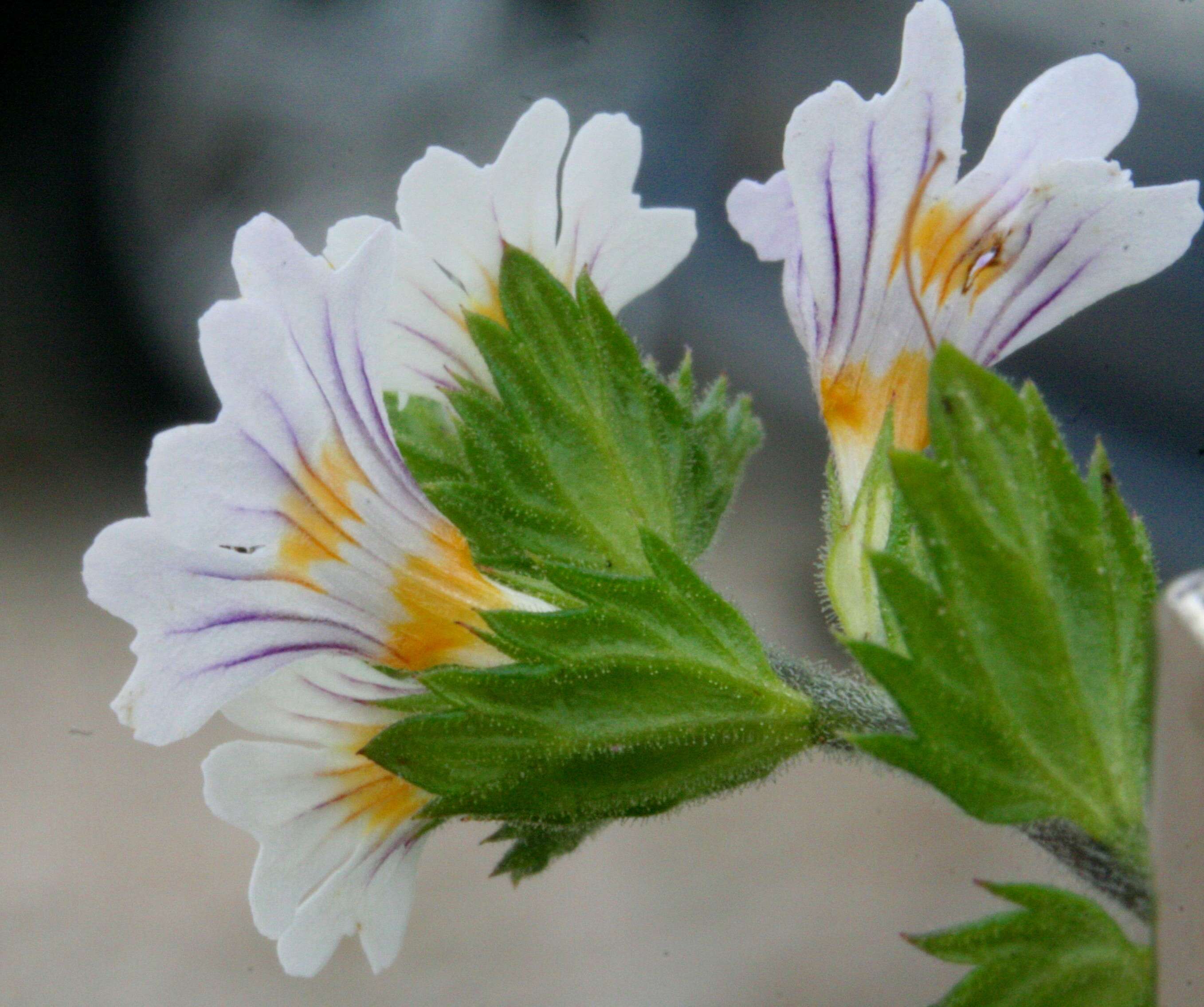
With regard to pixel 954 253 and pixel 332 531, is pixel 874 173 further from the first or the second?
pixel 332 531

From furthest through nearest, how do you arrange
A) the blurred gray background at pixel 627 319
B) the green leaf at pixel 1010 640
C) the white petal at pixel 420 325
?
1. the blurred gray background at pixel 627 319
2. the white petal at pixel 420 325
3. the green leaf at pixel 1010 640

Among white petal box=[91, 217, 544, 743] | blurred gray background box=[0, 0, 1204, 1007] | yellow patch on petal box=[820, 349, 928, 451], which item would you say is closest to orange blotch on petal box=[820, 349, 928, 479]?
yellow patch on petal box=[820, 349, 928, 451]

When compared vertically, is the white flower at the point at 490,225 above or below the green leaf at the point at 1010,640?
above

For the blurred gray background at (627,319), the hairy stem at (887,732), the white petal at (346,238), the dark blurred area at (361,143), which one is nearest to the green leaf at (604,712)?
the hairy stem at (887,732)

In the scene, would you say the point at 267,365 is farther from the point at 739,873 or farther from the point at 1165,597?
the point at 739,873

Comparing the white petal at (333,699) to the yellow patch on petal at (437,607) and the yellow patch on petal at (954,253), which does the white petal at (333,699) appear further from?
the yellow patch on petal at (954,253)

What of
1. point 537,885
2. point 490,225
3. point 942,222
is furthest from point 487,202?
point 537,885

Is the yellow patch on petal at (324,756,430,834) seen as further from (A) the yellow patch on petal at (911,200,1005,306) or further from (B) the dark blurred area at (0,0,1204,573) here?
(B) the dark blurred area at (0,0,1204,573)
